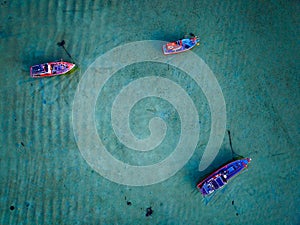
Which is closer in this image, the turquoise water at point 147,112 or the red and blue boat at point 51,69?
the red and blue boat at point 51,69

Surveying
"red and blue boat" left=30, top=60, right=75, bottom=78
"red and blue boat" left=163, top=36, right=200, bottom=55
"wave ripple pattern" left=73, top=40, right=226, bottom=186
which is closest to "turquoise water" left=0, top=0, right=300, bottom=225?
"wave ripple pattern" left=73, top=40, right=226, bottom=186

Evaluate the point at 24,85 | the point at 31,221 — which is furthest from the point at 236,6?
the point at 31,221

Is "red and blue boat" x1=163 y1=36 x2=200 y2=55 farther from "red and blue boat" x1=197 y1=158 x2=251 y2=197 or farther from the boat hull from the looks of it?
"red and blue boat" x1=197 y1=158 x2=251 y2=197

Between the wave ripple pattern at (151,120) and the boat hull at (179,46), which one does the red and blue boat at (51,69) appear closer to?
the wave ripple pattern at (151,120)

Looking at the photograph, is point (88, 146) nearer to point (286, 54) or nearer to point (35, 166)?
point (35, 166)

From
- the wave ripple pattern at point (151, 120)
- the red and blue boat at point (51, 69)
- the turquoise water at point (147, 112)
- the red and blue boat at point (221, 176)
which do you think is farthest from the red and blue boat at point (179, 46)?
the red and blue boat at point (221, 176)

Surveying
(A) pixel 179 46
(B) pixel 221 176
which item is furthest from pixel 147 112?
(B) pixel 221 176
